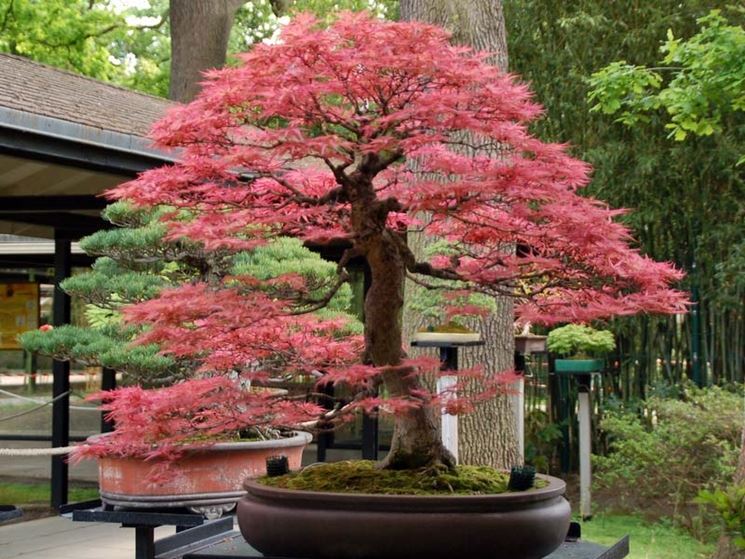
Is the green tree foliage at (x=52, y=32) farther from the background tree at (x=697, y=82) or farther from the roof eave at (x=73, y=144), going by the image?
the background tree at (x=697, y=82)

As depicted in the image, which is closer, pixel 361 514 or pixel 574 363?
pixel 361 514

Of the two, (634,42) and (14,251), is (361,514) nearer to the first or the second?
(634,42)

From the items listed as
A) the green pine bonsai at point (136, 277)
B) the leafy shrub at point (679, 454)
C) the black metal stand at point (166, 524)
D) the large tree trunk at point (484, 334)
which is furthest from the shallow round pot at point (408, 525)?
the leafy shrub at point (679, 454)

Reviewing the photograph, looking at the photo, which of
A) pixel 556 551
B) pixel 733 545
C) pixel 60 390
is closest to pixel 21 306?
pixel 60 390

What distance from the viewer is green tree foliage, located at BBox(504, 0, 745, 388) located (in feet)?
26.8

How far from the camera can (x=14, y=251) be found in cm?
1046

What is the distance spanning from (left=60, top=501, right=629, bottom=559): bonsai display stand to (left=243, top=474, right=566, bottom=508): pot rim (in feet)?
0.53

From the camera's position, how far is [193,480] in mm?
4406

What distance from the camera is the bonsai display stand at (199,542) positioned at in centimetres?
266

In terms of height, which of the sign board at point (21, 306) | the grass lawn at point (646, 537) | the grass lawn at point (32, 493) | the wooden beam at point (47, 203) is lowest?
the grass lawn at point (646, 537)

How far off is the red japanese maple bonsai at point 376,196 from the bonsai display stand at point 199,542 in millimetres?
350

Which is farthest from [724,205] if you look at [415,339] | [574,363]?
[415,339]

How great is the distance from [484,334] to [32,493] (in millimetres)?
4406

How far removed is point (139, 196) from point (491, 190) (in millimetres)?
896
